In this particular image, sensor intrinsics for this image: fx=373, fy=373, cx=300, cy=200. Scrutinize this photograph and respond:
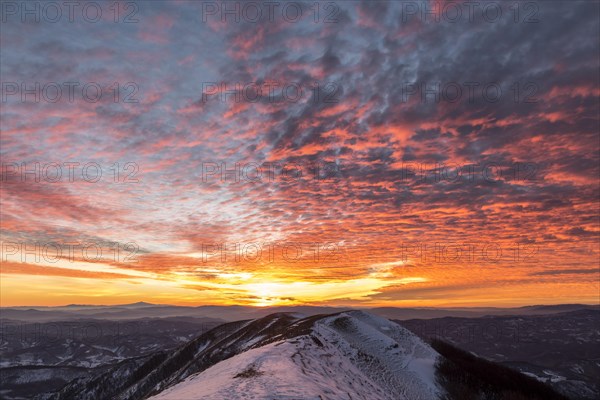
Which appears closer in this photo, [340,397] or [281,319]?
[340,397]

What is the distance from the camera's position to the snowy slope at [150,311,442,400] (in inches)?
775

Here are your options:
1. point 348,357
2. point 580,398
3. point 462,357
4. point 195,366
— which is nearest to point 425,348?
point 462,357

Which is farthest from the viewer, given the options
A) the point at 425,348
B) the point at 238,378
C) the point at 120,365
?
the point at 120,365

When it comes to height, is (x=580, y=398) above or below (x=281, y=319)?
below

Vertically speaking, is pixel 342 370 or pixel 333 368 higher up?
pixel 333 368

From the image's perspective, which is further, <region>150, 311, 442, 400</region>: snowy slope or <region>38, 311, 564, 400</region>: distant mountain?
<region>38, 311, 564, 400</region>: distant mountain

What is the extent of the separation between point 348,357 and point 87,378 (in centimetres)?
17895

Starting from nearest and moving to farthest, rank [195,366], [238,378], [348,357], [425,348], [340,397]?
1. [340,397]
2. [238,378]
3. [348,357]
4. [425,348]
5. [195,366]

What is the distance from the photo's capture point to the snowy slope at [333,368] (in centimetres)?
1969

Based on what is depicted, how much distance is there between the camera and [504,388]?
4791 cm

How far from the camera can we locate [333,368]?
31.4m

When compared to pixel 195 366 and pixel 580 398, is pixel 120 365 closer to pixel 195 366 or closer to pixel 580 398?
pixel 195 366

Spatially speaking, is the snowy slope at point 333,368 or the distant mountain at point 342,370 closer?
the snowy slope at point 333,368

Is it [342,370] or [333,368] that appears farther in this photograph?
[342,370]
